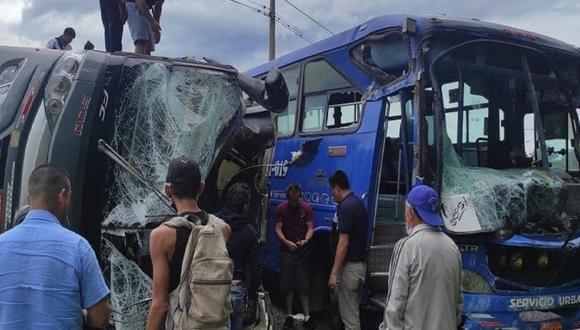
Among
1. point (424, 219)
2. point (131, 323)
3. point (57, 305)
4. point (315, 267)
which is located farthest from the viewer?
point (315, 267)

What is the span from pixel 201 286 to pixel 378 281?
11.1 feet

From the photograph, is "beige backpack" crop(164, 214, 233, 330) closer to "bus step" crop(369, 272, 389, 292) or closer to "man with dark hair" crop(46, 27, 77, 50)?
"bus step" crop(369, 272, 389, 292)

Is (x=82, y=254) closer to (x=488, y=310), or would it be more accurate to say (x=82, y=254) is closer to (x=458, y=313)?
(x=458, y=313)

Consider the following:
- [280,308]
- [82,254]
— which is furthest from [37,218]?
[280,308]

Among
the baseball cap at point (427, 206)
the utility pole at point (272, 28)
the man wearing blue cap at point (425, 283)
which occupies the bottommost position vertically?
the man wearing blue cap at point (425, 283)

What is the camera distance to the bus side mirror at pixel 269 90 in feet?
16.8

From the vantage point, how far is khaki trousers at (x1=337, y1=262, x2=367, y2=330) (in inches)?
226

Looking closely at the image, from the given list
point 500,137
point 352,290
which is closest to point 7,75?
point 352,290

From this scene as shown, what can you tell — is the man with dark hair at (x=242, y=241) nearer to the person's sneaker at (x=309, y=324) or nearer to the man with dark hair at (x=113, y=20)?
the person's sneaker at (x=309, y=324)

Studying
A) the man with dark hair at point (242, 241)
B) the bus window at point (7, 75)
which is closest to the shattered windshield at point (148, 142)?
the man with dark hair at point (242, 241)

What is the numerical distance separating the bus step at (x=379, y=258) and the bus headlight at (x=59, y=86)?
314 cm

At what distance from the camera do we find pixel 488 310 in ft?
16.4

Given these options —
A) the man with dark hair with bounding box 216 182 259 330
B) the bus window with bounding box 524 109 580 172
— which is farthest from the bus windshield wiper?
the bus window with bounding box 524 109 580 172

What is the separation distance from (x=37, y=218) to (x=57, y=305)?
379 mm
